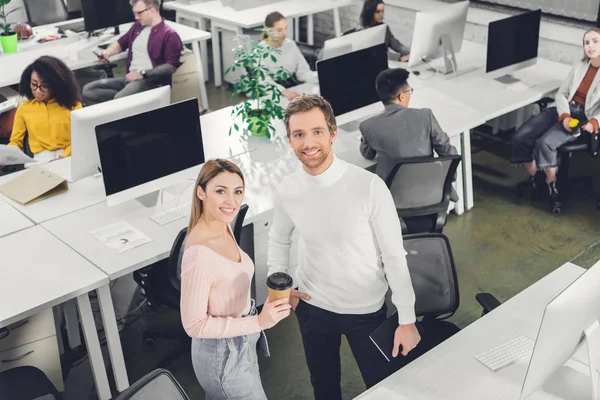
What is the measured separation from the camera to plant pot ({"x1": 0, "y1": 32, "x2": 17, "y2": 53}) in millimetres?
5684

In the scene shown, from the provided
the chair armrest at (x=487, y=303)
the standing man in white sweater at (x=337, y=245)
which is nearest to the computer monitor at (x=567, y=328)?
the standing man in white sweater at (x=337, y=245)

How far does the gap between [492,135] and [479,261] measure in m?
1.91

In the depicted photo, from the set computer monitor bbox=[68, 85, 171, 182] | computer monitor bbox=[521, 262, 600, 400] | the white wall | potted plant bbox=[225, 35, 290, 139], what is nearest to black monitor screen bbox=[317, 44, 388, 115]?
potted plant bbox=[225, 35, 290, 139]

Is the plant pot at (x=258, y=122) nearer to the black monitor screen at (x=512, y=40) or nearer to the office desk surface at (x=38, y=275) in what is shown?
the office desk surface at (x=38, y=275)

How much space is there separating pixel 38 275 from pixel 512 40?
142 inches

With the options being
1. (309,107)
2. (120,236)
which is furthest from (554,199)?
(309,107)

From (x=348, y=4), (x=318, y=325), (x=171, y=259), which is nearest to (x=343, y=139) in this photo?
(x=171, y=259)

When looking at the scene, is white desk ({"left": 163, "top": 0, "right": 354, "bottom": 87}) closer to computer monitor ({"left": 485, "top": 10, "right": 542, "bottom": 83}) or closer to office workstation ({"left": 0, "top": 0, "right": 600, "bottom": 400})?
office workstation ({"left": 0, "top": 0, "right": 600, "bottom": 400})

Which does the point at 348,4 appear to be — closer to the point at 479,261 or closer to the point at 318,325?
the point at 479,261

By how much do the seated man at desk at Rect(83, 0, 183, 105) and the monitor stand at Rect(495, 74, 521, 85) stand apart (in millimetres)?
2346

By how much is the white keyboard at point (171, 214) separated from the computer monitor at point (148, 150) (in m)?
0.11

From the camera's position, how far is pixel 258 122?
13.7ft

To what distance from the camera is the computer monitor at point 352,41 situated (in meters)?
4.57

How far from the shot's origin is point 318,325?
8.46 ft
